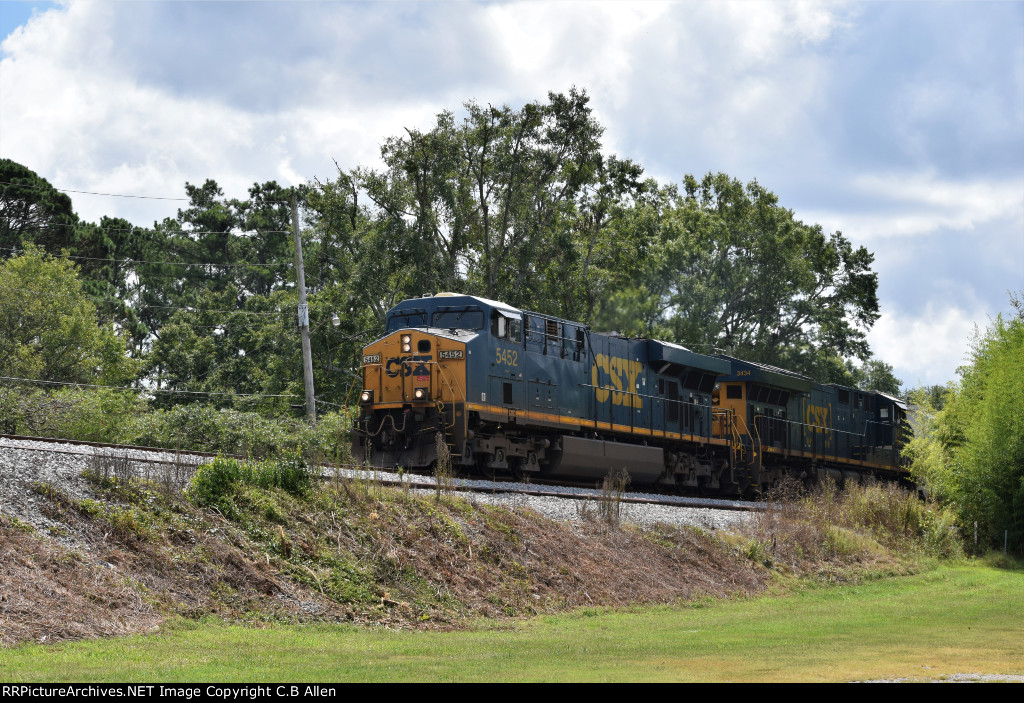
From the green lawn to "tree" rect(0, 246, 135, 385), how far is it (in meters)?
32.7

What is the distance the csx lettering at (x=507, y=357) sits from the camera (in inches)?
886

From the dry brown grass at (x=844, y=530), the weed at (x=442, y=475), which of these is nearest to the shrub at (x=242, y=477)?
the weed at (x=442, y=475)

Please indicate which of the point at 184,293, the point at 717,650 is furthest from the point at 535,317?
the point at 184,293

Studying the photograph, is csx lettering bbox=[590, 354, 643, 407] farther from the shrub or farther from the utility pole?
the shrub

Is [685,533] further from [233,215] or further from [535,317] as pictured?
[233,215]

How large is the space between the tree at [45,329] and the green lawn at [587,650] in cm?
3267

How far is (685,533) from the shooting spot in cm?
1994

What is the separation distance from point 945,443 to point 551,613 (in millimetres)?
20428

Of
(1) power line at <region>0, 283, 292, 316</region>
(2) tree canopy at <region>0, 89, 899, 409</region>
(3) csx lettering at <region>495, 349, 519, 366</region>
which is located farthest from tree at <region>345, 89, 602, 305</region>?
(3) csx lettering at <region>495, 349, 519, 366</region>

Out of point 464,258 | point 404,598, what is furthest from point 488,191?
point 404,598

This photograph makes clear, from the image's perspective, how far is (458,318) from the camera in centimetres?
2294

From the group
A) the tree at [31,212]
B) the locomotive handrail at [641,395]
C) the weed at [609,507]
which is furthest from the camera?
the tree at [31,212]

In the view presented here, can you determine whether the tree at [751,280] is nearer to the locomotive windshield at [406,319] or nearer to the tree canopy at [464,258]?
the tree canopy at [464,258]

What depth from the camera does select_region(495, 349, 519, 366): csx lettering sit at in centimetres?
2251
